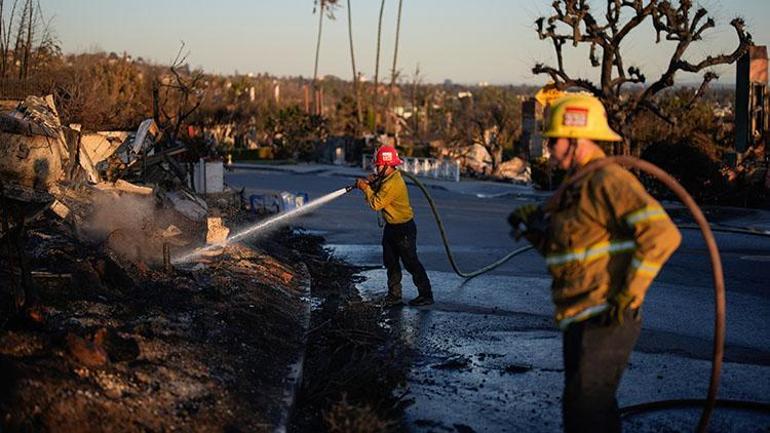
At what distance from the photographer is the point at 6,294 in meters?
7.20

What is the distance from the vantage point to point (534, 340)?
345 inches

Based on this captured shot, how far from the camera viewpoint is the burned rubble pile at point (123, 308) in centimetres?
521

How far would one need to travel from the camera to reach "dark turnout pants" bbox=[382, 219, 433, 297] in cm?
1070

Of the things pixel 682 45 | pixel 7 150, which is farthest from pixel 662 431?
pixel 682 45

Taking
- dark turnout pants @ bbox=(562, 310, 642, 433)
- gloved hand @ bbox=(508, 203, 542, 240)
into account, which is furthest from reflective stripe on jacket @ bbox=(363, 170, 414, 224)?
dark turnout pants @ bbox=(562, 310, 642, 433)

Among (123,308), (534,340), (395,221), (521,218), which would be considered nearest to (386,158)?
(395,221)

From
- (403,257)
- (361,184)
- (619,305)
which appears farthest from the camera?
(403,257)

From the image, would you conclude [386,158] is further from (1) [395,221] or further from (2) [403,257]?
(2) [403,257]

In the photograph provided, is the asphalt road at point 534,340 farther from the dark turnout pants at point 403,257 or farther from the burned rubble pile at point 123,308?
the burned rubble pile at point 123,308

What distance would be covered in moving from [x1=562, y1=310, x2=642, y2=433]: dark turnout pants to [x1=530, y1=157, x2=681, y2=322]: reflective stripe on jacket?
0.12 m

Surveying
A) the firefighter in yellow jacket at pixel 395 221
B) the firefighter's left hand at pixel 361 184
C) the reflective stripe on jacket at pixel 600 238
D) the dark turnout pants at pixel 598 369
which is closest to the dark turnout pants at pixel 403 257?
the firefighter in yellow jacket at pixel 395 221

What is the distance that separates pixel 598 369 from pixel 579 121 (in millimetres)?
1269

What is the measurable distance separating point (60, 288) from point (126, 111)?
58.4 feet

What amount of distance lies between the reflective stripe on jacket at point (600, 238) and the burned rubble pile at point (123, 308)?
2.07 metres
